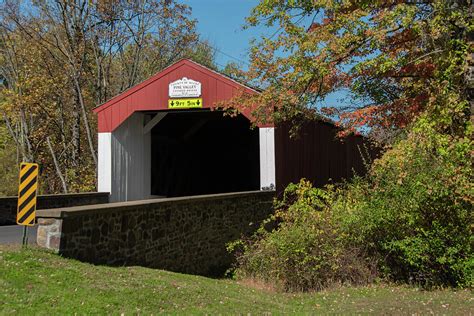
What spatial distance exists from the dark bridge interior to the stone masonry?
21.2 feet

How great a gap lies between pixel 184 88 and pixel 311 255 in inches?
278

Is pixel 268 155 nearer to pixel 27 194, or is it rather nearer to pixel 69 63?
pixel 27 194

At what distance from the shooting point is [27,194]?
23.2 ft

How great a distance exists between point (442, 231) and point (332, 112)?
5.22m

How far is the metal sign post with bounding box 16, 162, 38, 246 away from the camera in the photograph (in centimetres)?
708

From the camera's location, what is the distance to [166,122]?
19.2 metres

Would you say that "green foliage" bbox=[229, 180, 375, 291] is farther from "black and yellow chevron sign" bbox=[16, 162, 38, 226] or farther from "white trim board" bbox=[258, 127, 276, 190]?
"black and yellow chevron sign" bbox=[16, 162, 38, 226]

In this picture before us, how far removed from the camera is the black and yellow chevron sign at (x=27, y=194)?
7.08 m

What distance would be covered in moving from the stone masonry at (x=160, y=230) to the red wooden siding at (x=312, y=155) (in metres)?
1.17

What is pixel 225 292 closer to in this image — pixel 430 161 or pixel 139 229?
pixel 139 229

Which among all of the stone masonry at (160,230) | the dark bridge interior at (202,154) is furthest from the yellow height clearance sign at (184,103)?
the dark bridge interior at (202,154)

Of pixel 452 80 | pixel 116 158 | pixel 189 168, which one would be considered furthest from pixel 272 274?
pixel 189 168

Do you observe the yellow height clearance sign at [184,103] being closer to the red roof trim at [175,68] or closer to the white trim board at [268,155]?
the red roof trim at [175,68]

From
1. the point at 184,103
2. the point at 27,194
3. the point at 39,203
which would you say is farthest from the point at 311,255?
the point at 184,103
